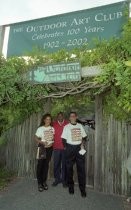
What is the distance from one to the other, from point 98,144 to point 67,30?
304 cm

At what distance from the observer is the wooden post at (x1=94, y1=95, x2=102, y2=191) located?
810 cm

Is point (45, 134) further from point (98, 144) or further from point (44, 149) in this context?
point (98, 144)

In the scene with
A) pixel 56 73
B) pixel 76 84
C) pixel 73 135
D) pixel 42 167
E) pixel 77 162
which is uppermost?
pixel 56 73

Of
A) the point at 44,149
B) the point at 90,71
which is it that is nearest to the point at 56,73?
the point at 90,71

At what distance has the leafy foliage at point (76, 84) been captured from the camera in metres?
5.91

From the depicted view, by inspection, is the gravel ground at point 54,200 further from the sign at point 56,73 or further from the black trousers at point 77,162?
the sign at point 56,73

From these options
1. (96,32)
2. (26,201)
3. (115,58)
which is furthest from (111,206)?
(96,32)

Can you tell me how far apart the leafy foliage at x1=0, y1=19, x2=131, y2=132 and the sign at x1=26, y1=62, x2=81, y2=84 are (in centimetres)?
17

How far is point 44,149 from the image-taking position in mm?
7758

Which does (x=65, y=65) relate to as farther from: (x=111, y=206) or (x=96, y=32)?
(x=111, y=206)

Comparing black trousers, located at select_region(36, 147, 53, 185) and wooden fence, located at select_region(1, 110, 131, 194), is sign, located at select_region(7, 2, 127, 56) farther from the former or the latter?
black trousers, located at select_region(36, 147, 53, 185)

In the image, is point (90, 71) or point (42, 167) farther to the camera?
point (42, 167)

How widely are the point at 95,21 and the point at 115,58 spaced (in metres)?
1.13

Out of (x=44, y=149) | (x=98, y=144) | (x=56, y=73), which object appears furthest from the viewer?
(x=98, y=144)
